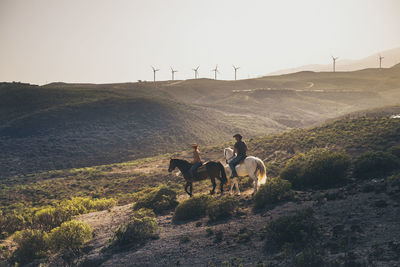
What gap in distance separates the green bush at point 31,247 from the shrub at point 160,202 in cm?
588

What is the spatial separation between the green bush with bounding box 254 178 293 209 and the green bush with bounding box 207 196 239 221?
3.87ft

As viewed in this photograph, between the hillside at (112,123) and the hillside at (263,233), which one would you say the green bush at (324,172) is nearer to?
the hillside at (263,233)

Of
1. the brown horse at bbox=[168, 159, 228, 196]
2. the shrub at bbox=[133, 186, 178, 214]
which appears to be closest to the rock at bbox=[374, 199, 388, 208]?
the brown horse at bbox=[168, 159, 228, 196]

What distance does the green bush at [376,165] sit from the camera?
16.9 meters

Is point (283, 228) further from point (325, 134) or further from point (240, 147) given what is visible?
point (325, 134)

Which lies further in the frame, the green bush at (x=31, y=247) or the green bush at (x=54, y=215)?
the green bush at (x=54, y=215)

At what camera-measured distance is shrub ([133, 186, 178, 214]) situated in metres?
18.8

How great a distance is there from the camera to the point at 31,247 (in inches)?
576

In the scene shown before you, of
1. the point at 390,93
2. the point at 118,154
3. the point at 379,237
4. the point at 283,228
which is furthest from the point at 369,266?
the point at 390,93

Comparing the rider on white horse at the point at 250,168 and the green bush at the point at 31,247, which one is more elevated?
the rider on white horse at the point at 250,168

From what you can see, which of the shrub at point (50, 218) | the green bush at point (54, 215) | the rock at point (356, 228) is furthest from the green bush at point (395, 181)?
the shrub at point (50, 218)

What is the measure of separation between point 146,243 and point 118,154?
4872cm

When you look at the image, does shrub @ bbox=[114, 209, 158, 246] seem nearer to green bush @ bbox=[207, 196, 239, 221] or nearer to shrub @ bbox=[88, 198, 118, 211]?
green bush @ bbox=[207, 196, 239, 221]

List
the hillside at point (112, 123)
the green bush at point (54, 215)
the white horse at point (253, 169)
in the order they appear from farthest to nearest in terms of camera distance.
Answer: the hillside at point (112, 123) < the green bush at point (54, 215) < the white horse at point (253, 169)
